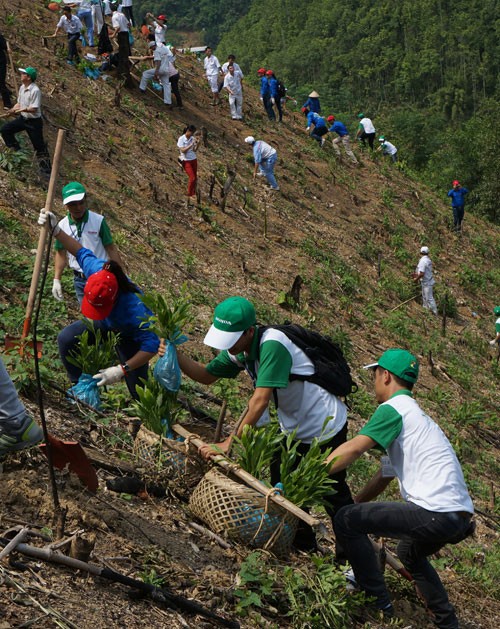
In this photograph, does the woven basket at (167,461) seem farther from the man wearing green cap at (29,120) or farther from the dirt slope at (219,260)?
the man wearing green cap at (29,120)

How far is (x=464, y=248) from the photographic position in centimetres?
2280

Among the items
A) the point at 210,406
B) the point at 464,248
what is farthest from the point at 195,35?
the point at 210,406

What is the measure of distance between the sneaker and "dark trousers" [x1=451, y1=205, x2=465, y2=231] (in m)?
19.5

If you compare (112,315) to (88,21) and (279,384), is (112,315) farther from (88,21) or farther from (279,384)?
(88,21)

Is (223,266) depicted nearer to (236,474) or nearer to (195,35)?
(236,474)

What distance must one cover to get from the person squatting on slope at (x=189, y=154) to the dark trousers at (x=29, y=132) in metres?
3.24

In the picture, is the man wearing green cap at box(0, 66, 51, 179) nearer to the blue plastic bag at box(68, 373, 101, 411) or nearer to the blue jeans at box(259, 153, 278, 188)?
the blue jeans at box(259, 153, 278, 188)

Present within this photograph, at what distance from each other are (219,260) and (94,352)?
8600mm

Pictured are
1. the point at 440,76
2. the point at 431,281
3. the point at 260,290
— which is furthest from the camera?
the point at 440,76

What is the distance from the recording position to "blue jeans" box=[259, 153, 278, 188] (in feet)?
59.4

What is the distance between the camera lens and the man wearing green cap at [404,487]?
4242mm

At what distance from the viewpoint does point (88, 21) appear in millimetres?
18953

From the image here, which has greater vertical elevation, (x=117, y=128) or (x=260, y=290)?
(x=117, y=128)

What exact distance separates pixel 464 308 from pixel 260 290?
23.0ft
